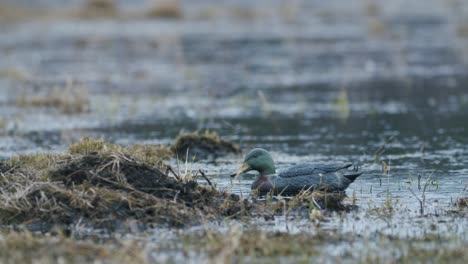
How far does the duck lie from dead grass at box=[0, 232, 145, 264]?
2.87 meters

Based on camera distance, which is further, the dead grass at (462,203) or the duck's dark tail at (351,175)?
the duck's dark tail at (351,175)

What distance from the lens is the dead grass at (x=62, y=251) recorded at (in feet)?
26.3

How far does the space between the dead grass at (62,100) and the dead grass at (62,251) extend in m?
10.8

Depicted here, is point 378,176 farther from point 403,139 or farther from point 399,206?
point 403,139

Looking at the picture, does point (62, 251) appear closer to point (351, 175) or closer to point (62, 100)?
point (351, 175)

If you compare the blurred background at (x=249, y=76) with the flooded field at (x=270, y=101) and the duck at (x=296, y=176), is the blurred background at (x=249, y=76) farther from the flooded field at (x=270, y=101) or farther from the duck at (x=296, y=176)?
the duck at (x=296, y=176)

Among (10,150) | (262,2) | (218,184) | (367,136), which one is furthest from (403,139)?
(262,2)

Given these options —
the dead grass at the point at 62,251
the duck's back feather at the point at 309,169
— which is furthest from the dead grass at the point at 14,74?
the dead grass at the point at 62,251

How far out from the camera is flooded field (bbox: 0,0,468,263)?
8.95 metres

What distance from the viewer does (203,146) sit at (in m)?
14.7

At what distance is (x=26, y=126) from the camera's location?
58.7 feet

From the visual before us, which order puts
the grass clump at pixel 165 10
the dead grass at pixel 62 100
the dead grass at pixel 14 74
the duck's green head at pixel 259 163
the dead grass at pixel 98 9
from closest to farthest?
the duck's green head at pixel 259 163, the dead grass at pixel 62 100, the dead grass at pixel 14 74, the grass clump at pixel 165 10, the dead grass at pixel 98 9

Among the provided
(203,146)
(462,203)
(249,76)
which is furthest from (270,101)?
(462,203)

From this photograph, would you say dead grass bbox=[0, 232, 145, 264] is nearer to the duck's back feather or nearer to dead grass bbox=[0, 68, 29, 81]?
the duck's back feather
